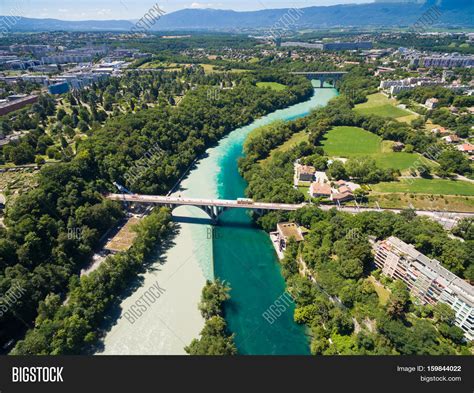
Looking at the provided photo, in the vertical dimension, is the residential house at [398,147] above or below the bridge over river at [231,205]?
below

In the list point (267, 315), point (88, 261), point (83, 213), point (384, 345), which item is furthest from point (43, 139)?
point (384, 345)

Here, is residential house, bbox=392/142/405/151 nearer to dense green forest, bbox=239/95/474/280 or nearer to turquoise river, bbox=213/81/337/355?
dense green forest, bbox=239/95/474/280

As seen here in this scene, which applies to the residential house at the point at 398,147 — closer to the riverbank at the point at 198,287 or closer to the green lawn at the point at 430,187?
the green lawn at the point at 430,187

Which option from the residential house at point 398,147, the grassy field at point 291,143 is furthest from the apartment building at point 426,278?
the residential house at point 398,147

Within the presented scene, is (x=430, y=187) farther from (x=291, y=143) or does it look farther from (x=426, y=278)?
(x=291, y=143)

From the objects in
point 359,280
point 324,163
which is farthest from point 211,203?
point 324,163

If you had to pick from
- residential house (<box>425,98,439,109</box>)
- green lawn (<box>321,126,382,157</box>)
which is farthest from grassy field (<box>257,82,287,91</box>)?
residential house (<box>425,98,439,109</box>)

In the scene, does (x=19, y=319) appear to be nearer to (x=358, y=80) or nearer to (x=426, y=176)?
(x=426, y=176)
